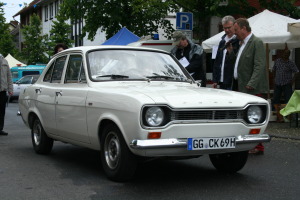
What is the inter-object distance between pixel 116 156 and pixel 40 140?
101 inches

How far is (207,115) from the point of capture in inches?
217

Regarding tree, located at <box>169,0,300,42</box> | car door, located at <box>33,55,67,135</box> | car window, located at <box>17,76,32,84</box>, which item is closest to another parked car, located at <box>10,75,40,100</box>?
car window, located at <box>17,76,32,84</box>

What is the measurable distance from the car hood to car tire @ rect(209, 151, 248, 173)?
0.75 m

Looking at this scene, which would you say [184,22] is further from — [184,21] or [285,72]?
[285,72]

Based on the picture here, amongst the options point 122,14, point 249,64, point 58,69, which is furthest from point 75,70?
point 122,14

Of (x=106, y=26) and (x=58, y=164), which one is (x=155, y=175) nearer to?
(x=58, y=164)

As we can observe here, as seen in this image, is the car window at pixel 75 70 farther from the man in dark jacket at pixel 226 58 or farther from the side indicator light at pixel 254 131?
the man in dark jacket at pixel 226 58

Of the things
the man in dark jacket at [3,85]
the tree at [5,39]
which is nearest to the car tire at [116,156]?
the man in dark jacket at [3,85]

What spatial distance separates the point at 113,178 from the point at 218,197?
1.23m

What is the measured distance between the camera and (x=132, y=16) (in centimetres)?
2400

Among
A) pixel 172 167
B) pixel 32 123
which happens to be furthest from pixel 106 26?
pixel 172 167

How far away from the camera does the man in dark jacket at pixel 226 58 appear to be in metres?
8.18

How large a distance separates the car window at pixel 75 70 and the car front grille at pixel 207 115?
68.5 inches

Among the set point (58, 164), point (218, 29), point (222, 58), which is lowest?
point (58, 164)
